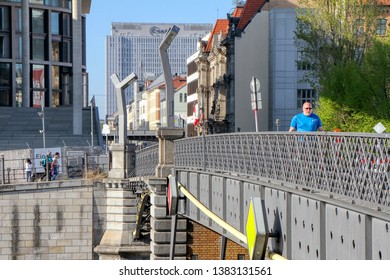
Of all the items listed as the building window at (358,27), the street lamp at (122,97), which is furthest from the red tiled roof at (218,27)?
the street lamp at (122,97)

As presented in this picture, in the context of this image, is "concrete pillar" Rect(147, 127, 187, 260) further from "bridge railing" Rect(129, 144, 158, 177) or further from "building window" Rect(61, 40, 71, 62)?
"building window" Rect(61, 40, 71, 62)

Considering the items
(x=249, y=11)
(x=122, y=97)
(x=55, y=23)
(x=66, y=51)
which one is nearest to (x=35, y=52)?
(x=55, y=23)

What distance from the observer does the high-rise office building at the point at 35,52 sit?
363 ft

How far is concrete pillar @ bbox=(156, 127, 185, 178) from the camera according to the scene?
92.1 feet

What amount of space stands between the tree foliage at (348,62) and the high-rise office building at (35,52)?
45.5 m

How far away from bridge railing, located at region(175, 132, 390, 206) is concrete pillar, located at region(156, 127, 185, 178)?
8144 millimetres

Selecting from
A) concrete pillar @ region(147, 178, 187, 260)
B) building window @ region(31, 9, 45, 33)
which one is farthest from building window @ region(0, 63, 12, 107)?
concrete pillar @ region(147, 178, 187, 260)

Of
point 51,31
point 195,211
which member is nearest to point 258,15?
point 51,31

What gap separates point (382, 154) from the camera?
1000cm

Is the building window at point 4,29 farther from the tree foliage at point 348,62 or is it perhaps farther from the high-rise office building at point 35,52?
the tree foliage at point 348,62

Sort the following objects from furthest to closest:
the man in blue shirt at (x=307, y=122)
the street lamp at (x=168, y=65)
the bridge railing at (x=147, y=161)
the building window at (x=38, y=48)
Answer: the building window at (x=38, y=48) → the bridge railing at (x=147, y=161) → the street lamp at (x=168, y=65) → the man in blue shirt at (x=307, y=122)

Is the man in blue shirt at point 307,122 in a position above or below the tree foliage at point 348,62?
below

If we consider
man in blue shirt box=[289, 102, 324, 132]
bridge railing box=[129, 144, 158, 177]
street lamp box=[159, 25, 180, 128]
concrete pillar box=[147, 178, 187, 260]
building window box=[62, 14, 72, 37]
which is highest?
building window box=[62, 14, 72, 37]

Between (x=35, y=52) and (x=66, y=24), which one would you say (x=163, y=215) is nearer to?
(x=35, y=52)
